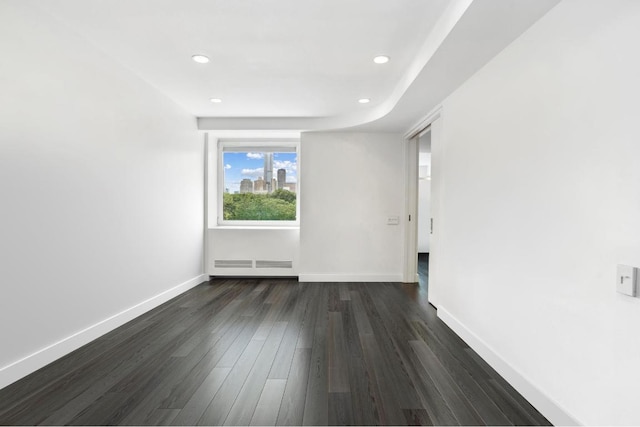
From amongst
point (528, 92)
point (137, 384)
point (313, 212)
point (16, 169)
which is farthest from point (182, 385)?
point (313, 212)

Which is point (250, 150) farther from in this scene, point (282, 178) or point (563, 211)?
point (563, 211)

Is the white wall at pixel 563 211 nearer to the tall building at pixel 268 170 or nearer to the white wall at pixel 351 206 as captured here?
the white wall at pixel 351 206

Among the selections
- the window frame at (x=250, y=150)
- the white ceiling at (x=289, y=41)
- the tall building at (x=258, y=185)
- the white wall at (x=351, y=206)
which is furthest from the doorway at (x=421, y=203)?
the tall building at (x=258, y=185)

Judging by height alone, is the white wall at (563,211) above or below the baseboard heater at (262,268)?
above

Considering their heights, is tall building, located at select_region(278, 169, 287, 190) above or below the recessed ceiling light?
below

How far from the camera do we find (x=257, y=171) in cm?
558

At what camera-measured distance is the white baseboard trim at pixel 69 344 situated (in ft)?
6.72

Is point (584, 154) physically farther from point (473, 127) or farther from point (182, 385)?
point (182, 385)

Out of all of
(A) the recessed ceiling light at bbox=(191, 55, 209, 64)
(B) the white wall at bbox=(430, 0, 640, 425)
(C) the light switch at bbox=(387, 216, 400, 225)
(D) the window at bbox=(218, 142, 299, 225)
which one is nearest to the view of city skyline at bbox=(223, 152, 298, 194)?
(D) the window at bbox=(218, 142, 299, 225)

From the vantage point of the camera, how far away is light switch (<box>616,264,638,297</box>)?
1.30 m

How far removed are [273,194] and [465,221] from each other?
11.5 feet

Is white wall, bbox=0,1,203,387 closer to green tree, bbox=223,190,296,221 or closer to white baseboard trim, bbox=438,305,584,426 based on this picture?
green tree, bbox=223,190,296,221

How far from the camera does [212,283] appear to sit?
493cm

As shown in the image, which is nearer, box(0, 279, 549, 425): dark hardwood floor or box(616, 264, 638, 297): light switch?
box(616, 264, 638, 297): light switch
